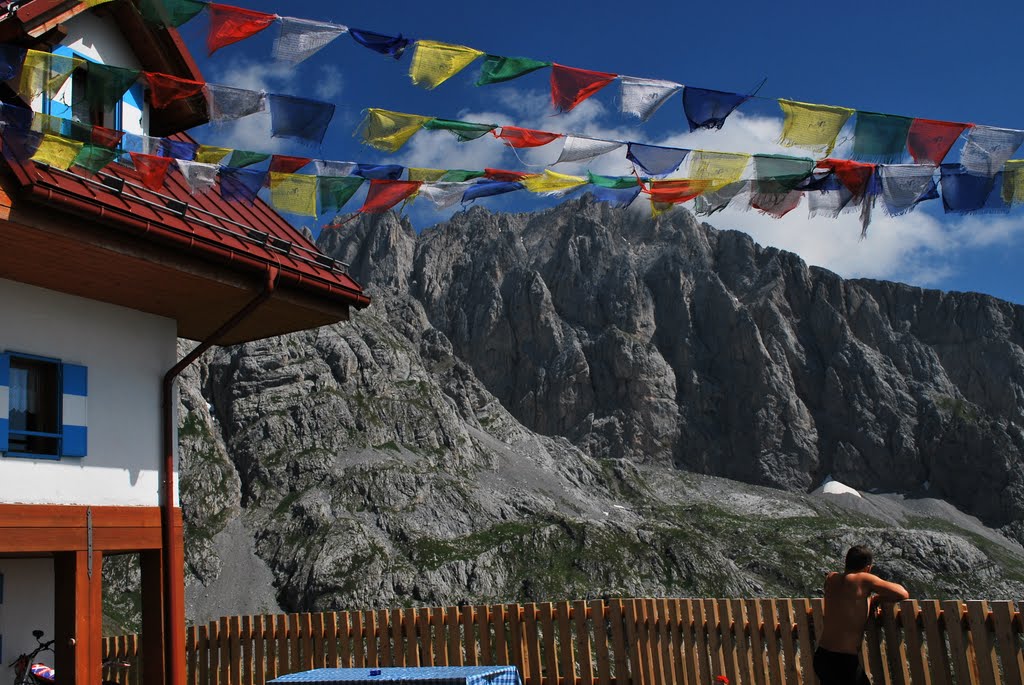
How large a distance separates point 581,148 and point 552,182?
0.75m

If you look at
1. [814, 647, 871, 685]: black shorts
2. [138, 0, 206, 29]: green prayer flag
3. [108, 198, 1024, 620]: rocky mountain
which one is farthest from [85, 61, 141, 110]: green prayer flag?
[108, 198, 1024, 620]: rocky mountain

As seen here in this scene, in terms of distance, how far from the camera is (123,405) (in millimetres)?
12766

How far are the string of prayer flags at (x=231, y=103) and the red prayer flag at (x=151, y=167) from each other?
76cm

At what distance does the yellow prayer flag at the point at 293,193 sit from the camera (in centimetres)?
1085

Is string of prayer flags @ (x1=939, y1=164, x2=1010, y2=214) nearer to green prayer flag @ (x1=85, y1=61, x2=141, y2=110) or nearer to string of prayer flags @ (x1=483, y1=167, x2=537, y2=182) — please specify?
string of prayer flags @ (x1=483, y1=167, x2=537, y2=182)

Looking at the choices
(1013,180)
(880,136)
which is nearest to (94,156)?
(880,136)

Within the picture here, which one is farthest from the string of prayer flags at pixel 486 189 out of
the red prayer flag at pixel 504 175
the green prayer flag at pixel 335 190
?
the green prayer flag at pixel 335 190

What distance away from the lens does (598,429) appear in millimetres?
152000

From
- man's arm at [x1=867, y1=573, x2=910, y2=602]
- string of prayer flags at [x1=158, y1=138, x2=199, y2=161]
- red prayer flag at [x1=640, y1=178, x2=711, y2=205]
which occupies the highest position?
string of prayer flags at [x1=158, y1=138, x2=199, y2=161]

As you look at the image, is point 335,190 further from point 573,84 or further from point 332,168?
point 573,84

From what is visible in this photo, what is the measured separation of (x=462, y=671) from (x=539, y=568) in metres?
74.1

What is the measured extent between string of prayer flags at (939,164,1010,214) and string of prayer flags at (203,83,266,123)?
7.19 metres

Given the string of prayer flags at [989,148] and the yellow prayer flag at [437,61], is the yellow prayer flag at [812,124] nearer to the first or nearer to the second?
the string of prayer flags at [989,148]

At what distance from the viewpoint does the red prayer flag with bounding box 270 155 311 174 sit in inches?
429
